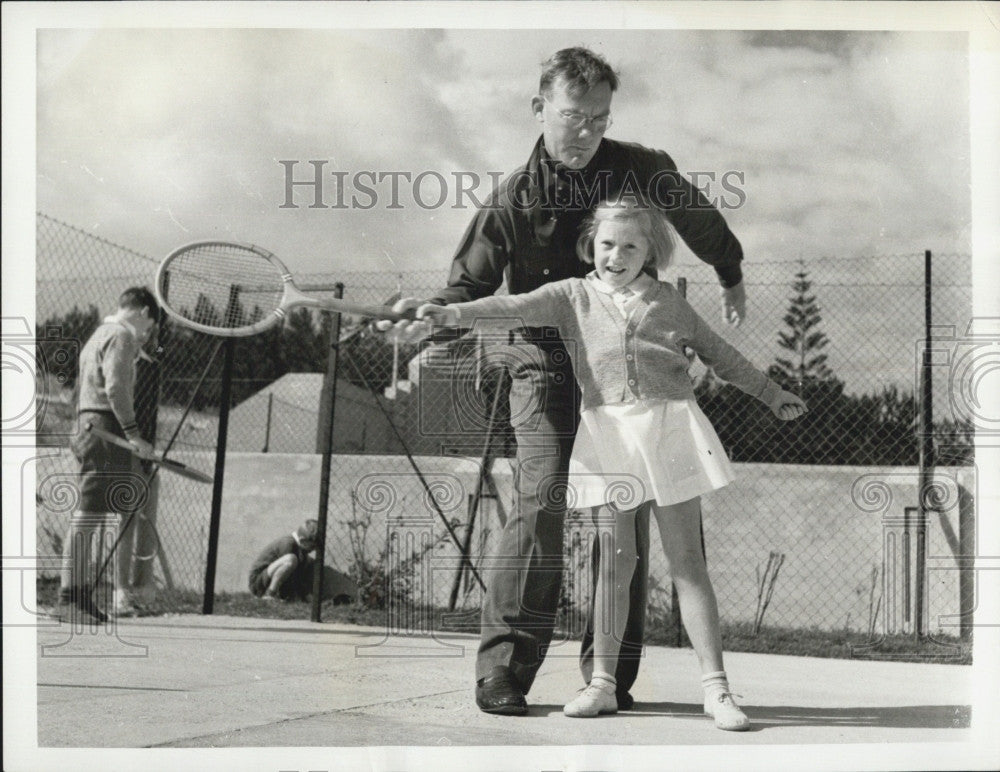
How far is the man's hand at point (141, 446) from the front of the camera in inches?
154

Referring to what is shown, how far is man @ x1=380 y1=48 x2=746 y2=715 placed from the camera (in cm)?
365

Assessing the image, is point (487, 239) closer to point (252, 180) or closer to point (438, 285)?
point (438, 285)

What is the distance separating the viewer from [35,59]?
366 centimetres

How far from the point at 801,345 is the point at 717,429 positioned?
1.30ft

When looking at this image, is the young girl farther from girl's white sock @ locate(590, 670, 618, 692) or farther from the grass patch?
the grass patch

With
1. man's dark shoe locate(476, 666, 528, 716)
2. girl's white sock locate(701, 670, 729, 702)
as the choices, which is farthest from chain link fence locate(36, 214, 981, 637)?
girl's white sock locate(701, 670, 729, 702)

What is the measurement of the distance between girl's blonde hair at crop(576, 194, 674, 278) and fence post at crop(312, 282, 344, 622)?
0.85 metres

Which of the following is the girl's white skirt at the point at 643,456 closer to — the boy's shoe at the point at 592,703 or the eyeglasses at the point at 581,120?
the boy's shoe at the point at 592,703

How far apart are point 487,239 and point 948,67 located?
1.44 metres

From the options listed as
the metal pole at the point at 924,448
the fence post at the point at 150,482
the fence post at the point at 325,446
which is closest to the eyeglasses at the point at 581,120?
the fence post at the point at 325,446

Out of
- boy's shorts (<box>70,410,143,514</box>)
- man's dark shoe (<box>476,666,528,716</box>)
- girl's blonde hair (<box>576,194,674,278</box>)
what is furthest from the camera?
boy's shorts (<box>70,410,143,514</box>)

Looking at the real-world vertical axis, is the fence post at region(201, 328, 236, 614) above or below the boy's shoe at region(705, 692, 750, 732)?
above

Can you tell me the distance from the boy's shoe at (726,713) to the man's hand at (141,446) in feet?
6.09

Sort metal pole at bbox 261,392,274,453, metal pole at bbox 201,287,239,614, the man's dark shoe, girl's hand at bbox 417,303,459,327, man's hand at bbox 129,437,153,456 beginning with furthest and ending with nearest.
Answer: metal pole at bbox 261,392,274,453 → metal pole at bbox 201,287,239,614 → man's hand at bbox 129,437,153,456 → the man's dark shoe → girl's hand at bbox 417,303,459,327
